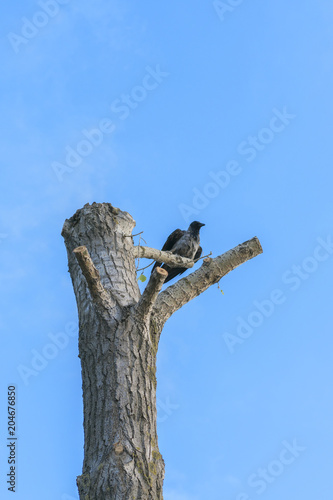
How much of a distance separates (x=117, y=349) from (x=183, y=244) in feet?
15.7

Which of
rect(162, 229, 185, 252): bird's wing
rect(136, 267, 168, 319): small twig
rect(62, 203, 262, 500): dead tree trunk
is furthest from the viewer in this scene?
rect(162, 229, 185, 252): bird's wing

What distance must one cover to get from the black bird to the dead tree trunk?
358 cm

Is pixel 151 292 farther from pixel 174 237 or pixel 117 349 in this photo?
pixel 174 237

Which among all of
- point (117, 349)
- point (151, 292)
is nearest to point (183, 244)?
point (151, 292)

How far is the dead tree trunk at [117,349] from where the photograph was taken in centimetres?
206

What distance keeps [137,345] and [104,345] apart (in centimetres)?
17

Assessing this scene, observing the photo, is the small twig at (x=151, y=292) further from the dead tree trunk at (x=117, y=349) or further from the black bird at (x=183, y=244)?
the black bird at (x=183, y=244)

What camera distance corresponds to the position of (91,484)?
203 cm

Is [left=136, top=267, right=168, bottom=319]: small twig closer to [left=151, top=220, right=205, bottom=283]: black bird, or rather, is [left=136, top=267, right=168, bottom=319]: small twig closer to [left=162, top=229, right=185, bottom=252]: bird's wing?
[left=151, top=220, right=205, bottom=283]: black bird

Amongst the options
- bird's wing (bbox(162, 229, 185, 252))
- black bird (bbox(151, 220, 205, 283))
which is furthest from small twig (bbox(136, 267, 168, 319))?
bird's wing (bbox(162, 229, 185, 252))

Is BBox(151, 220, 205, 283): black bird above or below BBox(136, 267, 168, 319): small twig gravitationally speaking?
above

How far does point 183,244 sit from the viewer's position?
23.5ft

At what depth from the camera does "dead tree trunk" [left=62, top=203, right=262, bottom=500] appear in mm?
2061

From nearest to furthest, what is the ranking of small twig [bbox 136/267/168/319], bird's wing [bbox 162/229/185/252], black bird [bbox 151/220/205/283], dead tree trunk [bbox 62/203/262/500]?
1. dead tree trunk [bbox 62/203/262/500]
2. small twig [bbox 136/267/168/319]
3. black bird [bbox 151/220/205/283]
4. bird's wing [bbox 162/229/185/252]
